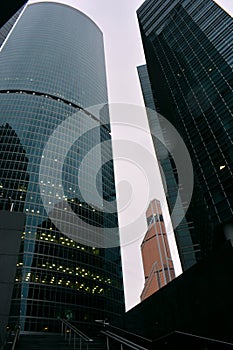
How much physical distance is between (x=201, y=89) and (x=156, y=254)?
115 metres

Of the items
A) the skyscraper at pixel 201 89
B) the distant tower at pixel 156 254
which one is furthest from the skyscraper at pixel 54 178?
the skyscraper at pixel 201 89

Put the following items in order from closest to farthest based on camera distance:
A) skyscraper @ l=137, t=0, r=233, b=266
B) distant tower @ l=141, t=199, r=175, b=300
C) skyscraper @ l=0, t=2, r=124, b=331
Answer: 1. skyscraper @ l=137, t=0, r=233, b=266
2. skyscraper @ l=0, t=2, r=124, b=331
3. distant tower @ l=141, t=199, r=175, b=300

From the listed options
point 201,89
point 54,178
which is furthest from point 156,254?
point 201,89

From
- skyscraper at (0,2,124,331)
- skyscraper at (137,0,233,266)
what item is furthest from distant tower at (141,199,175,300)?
skyscraper at (137,0,233,266)

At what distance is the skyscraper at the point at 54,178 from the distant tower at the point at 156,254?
128 feet

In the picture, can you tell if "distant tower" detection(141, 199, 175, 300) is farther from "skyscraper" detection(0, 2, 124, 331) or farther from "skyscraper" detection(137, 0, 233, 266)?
"skyscraper" detection(137, 0, 233, 266)

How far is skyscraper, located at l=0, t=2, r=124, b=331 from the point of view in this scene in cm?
7706

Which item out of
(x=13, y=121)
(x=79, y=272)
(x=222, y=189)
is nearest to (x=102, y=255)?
(x=79, y=272)

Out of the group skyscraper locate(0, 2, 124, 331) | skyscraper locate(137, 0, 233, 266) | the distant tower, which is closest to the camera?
skyscraper locate(137, 0, 233, 266)

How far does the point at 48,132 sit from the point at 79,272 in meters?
53.7

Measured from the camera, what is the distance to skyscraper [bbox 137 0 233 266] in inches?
1364

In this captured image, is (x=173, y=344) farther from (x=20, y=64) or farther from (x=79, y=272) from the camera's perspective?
(x=20, y=64)

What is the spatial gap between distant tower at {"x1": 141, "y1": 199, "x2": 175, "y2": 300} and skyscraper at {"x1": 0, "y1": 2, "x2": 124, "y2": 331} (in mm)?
38881

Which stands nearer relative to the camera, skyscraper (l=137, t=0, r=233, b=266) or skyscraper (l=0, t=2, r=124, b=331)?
skyscraper (l=137, t=0, r=233, b=266)
